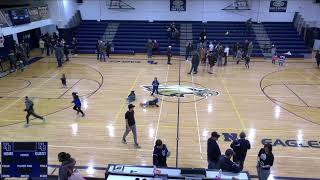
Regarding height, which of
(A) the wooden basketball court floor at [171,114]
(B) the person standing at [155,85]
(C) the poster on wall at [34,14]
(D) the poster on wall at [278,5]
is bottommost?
(A) the wooden basketball court floor at [171,114]

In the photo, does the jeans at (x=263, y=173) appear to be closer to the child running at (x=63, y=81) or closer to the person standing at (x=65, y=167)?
the person standing at (x=65, y=167)

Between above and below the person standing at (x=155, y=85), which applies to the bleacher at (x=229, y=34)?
above

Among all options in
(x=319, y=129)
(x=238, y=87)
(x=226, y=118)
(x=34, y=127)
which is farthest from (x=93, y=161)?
(x=238, y=87)

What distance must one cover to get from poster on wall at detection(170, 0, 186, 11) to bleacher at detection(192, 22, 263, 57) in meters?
1.88

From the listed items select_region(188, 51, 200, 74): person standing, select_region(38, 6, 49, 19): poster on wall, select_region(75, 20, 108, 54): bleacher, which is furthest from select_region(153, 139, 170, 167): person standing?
select_region(38, 6, 49, 19): poster on wall

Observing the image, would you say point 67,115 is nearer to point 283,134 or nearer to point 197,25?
point 283,134

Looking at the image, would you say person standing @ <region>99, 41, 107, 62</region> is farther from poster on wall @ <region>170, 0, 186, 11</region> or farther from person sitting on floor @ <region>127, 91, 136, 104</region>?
person sitting on floor @ <region>127, 91, 136, 104</region>

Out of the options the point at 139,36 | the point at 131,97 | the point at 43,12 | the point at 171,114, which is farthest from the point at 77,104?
the point at 139,36

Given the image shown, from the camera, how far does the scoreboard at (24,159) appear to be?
7.60 meters

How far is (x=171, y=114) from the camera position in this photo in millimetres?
13359

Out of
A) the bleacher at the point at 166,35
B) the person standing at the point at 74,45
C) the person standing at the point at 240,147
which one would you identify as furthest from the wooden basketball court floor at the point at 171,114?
the bleacher at the point at 166,35

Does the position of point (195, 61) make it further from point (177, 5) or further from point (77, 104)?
point (177, 5)

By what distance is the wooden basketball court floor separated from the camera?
10148mm

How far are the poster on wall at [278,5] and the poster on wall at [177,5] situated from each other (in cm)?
745
